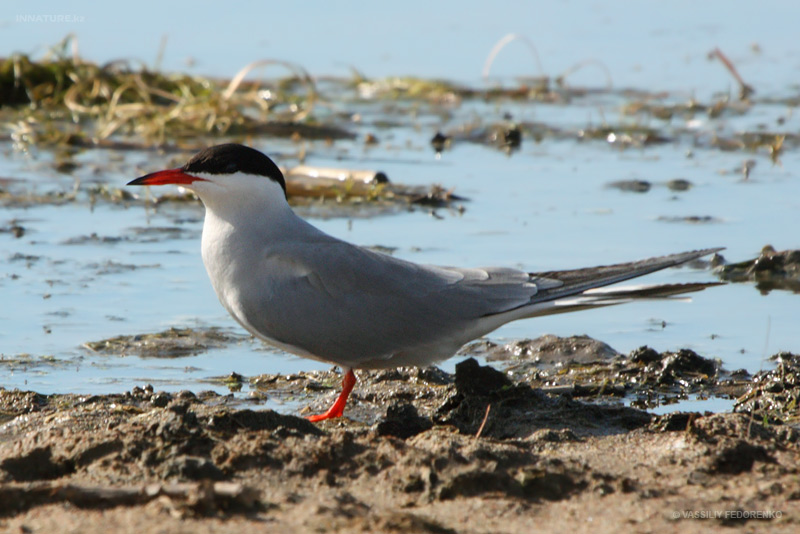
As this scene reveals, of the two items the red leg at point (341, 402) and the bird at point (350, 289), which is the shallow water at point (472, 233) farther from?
the red leg at point (341, 402)

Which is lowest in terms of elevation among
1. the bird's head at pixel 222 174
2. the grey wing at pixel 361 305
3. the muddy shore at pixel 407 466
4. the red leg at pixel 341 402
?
the red leg at pixel 341 402

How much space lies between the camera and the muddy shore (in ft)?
10.1

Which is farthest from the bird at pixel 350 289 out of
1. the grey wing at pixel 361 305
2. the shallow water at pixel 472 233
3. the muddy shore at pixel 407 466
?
the shallow water at pixel 472 233

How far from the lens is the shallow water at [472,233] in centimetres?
546

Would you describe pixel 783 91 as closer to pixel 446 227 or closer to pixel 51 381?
pixel 446 227

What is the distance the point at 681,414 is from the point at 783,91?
28.1 feet

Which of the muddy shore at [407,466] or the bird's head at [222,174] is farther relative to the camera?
the bird's head at [222,174]

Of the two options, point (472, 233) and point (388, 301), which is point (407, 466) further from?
point (472, 233)

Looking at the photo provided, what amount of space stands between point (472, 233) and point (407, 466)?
3.96 metres

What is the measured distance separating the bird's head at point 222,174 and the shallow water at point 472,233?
79 cm

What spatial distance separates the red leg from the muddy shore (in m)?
0.05

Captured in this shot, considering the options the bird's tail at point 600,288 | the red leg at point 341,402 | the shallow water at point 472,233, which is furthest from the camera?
the shallow water at point 472,233

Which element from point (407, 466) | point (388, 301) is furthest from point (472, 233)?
point (407, 466)

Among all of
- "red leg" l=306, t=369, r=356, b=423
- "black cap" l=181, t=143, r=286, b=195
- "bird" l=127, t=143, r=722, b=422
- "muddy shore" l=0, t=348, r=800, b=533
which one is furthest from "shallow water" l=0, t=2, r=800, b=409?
"black cap" l=181, t=143, r=286, b=195
